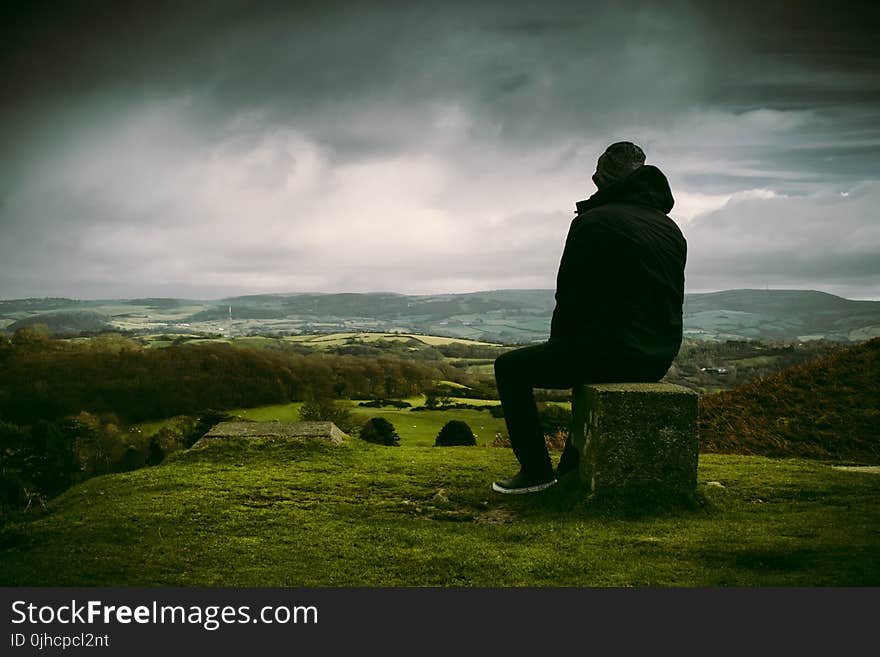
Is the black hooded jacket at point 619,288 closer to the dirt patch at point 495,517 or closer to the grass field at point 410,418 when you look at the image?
the dirt patch at point 495,517

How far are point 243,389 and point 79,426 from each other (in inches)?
425

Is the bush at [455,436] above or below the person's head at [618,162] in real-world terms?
below

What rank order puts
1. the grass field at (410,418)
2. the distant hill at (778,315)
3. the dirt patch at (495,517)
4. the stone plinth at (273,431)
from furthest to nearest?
the distant hill at (778,315), the grass field at (410,418), the stone plinth at (273,431), the dirt patch at (495,517)

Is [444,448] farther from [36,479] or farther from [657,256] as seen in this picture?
[36,479]

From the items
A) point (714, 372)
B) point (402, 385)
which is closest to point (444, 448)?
point (402, 385)

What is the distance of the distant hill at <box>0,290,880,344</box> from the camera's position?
99.8m

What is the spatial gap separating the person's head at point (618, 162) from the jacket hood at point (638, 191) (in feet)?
0.30

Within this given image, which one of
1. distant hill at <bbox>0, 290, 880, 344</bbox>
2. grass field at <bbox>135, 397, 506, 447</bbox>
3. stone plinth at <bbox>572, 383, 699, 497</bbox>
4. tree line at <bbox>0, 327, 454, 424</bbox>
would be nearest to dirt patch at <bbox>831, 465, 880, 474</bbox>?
stone plinth at <bbox>572, 383, 699, 497</bbox>

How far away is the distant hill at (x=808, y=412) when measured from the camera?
11.3m

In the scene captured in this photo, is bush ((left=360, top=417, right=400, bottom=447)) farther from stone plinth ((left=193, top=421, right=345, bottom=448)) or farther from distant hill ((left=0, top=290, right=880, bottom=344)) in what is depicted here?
distant hill ((left=0, top=290, right=880, bottom=344))

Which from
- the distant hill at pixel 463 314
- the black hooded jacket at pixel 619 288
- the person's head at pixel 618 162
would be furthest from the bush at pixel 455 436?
the distant hill at pixel 463 314

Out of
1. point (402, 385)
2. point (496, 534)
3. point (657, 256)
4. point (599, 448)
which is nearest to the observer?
point (496, 534)

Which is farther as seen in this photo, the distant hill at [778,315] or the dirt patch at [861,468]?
the distant hill at [778,315]

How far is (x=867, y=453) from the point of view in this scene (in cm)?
1075
